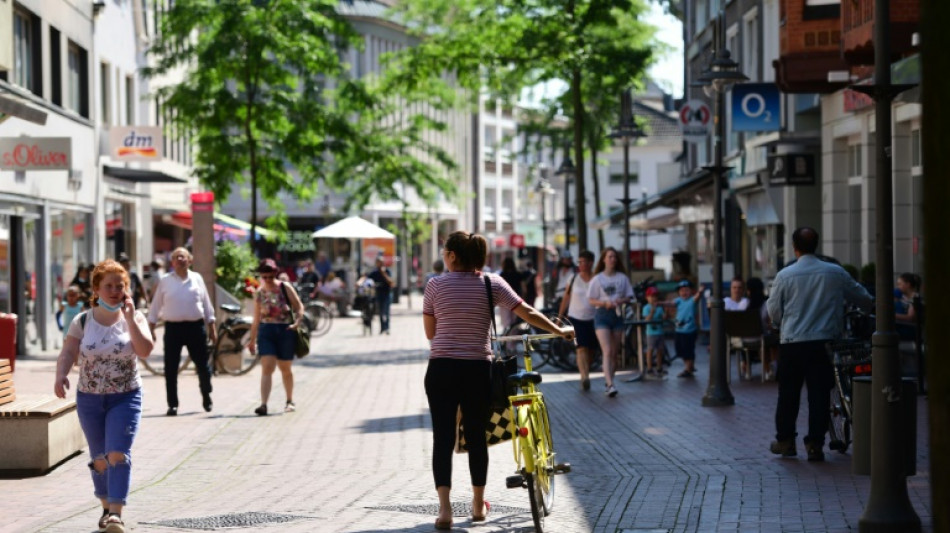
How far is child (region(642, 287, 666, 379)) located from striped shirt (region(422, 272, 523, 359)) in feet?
43.4

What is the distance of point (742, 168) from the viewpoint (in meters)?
35.7

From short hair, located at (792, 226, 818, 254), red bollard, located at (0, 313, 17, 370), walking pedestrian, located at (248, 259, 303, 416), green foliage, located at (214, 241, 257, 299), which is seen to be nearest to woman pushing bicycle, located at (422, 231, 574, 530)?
short hair, located at (792, 226, 818, 254)

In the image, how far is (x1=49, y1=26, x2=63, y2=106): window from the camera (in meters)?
31.1

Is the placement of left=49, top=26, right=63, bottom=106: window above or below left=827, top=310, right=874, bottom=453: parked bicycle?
above

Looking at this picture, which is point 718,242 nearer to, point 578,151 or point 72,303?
point 72,303

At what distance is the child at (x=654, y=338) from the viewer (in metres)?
22.3

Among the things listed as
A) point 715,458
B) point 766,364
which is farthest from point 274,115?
point 715,458

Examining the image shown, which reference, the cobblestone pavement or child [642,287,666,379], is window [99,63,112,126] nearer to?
the cobblestone pavement

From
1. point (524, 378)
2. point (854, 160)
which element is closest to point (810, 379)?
point (524, 378)

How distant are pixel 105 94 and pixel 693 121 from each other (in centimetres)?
1656

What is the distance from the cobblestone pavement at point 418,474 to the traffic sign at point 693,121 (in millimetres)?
6640

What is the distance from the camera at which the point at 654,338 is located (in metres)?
22.4

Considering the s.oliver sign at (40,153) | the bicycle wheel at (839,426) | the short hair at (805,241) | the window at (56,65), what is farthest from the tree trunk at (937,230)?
the window at (56,65)

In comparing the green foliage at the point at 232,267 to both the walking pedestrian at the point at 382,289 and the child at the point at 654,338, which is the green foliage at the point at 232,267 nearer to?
the child at the point at 654,338
